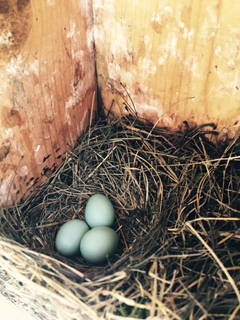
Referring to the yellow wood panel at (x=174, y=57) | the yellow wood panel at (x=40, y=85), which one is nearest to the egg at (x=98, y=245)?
the yellow wood panel at (x=40, y=85)

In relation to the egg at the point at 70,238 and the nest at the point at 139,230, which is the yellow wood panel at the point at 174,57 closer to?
the nest at the point at 139,230

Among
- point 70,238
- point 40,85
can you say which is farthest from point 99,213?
point 40,85

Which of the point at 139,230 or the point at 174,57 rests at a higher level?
the point at 174,57

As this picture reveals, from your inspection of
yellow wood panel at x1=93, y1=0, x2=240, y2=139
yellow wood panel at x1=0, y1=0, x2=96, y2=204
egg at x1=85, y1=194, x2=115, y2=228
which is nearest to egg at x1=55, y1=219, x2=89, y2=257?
egg at x1=85, y1=194, x2=115, y2=228

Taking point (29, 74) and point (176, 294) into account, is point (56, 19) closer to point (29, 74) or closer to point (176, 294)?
point (29, 74)

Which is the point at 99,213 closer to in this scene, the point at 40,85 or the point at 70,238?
the point at 70,238

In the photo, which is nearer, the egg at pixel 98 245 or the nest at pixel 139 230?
the nest at pixel 139 230
